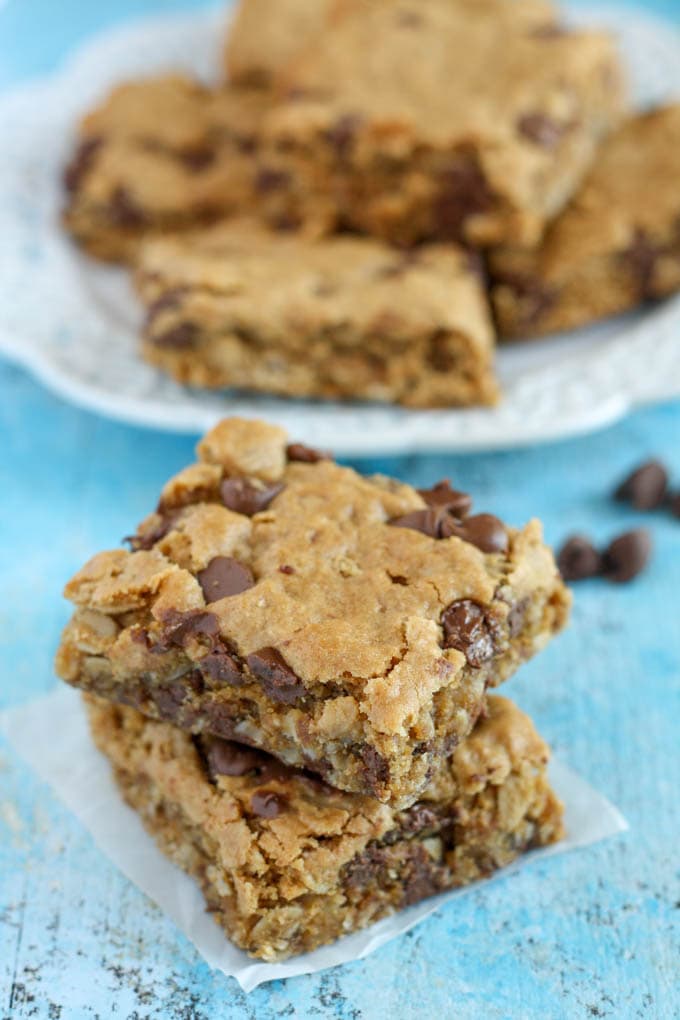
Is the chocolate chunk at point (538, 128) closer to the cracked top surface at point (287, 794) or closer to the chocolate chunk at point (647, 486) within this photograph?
the chocolate chunk at point (647, 486)

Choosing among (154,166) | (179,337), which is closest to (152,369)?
(179,337)

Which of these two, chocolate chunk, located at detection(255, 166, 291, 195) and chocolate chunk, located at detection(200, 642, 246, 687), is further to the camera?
chocolate chunk, located at detection(255, 166, 291, 195)

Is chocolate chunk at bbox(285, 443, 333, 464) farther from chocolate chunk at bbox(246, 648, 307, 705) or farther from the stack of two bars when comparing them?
chocolate chunk at bbox(246, 648, 307, 705)

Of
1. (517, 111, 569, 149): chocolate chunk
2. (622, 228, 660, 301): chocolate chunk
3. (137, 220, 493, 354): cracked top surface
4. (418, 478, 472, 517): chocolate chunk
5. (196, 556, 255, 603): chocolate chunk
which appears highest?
(517, 111, 569, 149): chocolate chunk

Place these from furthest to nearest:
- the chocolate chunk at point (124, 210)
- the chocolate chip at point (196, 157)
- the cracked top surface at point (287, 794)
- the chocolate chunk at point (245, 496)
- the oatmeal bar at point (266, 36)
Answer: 1. the oatmeal bar at point (266, 36)
2. the chocolate chip at point (196, 157)
3. the chocolate chunk at point (124, 210)
4. the chocolate chunk at point (245, 496)
5. the cracked top surface at point (287, 794)

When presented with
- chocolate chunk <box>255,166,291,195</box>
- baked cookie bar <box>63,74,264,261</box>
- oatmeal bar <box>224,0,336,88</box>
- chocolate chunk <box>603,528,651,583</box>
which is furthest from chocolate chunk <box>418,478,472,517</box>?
oatmeal bar <box>224,0,336,88</box>

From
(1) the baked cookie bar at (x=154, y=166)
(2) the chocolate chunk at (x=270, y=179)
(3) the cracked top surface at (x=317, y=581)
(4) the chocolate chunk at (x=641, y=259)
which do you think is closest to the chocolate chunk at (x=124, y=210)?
(1) the baked cookie bar at (x=154, y=166)
